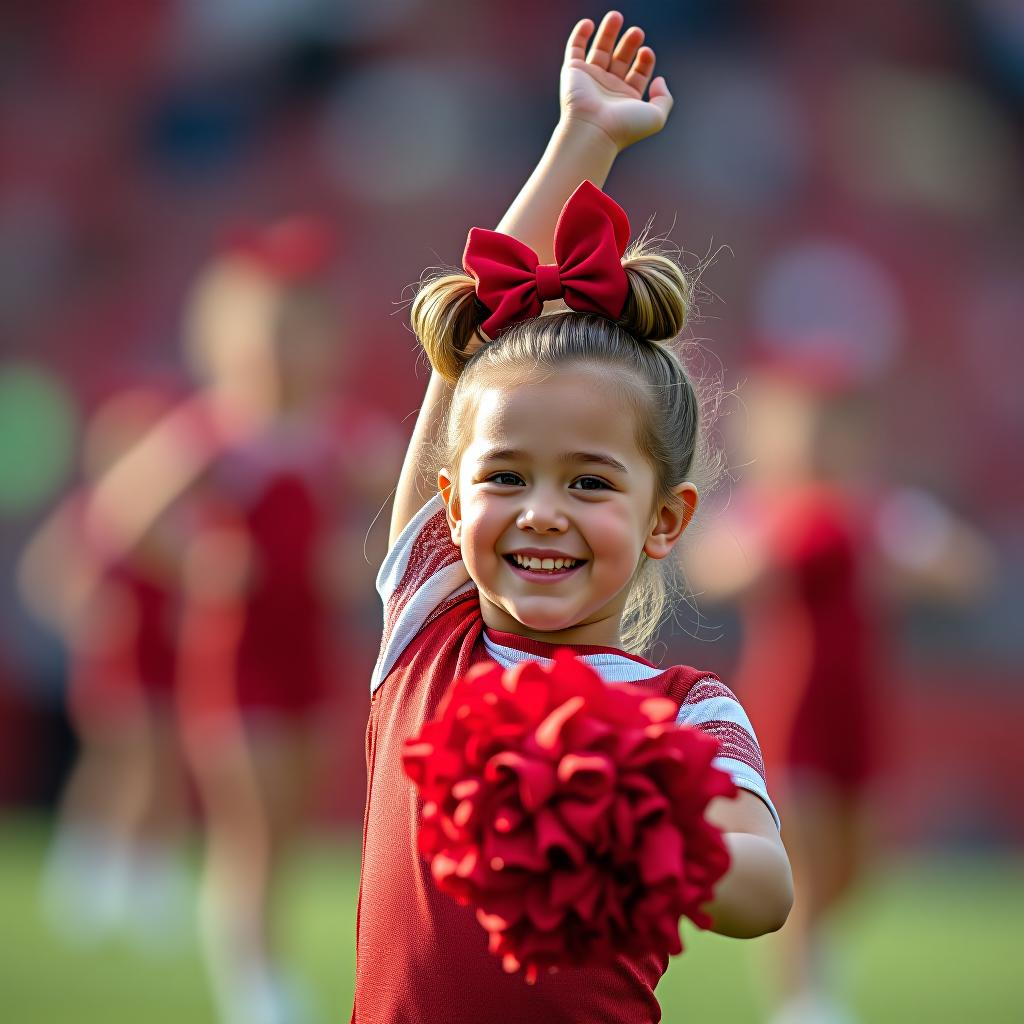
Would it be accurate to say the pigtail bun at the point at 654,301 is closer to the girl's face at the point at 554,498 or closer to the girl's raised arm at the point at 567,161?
the girl's face at the point at 554,498

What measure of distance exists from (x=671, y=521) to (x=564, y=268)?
349mm

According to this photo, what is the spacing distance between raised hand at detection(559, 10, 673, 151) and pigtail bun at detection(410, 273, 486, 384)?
0.34m

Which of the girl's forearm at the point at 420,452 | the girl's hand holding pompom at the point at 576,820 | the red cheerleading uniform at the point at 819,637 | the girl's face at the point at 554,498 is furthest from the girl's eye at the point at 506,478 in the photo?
the red cheerleading uniform at the point at 819,637

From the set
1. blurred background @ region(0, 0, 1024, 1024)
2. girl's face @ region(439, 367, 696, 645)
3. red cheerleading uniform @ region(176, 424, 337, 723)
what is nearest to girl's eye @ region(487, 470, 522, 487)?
girl's face @ region(439, 367, 696, 645)

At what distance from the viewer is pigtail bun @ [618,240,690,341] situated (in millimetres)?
2221

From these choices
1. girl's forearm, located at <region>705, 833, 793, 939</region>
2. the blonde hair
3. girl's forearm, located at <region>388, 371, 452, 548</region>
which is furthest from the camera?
girl's forearm, located at <region>388, 371, 452, 548</region>

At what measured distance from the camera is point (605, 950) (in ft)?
5.32

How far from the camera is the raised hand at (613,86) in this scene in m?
2.49

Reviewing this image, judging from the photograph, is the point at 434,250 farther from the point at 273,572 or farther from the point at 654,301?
A: the point at 654,301

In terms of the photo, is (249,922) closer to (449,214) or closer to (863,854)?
(863,854)

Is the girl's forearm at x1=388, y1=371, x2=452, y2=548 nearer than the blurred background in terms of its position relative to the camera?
Yes

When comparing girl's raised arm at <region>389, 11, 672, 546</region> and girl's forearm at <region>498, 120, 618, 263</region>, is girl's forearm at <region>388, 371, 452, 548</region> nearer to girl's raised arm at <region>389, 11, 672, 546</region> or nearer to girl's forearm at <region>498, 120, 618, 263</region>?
girl's raised arm at <region>389, 11, 672, 546</region>

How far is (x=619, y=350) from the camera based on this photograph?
2.18 m

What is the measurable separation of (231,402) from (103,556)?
3028 mm
